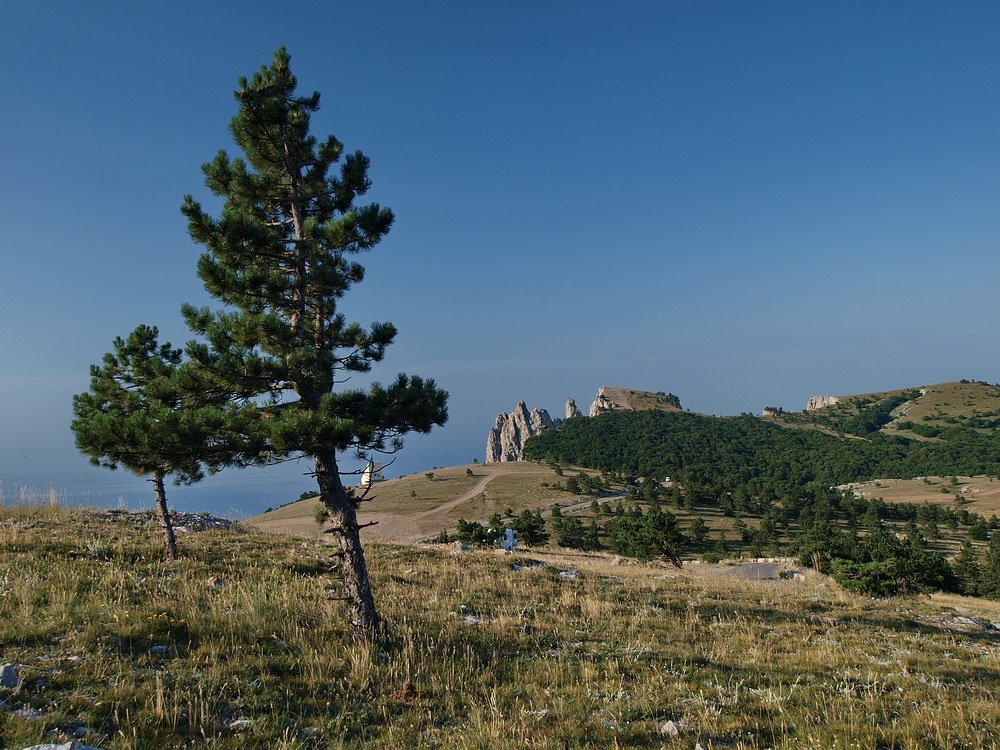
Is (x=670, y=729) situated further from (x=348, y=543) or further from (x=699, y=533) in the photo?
(x=699, y=533)

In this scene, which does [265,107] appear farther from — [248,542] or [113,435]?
[248,542]

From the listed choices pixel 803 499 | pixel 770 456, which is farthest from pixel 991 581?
pixel 770 456

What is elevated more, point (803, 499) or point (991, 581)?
point (991, 581)

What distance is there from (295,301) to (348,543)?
4743mm

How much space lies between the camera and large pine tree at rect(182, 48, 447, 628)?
8.41 m

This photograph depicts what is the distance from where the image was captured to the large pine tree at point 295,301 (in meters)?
8.41

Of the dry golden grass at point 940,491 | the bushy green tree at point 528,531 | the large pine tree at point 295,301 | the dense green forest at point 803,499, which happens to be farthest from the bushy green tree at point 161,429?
the dry golden grass at point 940,491

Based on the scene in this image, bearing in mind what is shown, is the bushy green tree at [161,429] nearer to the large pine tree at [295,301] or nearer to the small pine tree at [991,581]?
the large pine tree at [295,301]

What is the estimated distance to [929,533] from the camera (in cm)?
9088

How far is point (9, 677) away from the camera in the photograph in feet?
17.6

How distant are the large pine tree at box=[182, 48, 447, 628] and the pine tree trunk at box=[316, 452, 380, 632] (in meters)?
0.02

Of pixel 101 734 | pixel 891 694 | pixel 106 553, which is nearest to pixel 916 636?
pixel 891 694

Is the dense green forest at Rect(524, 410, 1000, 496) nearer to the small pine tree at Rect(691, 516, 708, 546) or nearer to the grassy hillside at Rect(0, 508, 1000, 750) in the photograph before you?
the small pine tree at Rect(691, 516, 708, 546)

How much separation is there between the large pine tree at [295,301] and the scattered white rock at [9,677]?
140 inches
